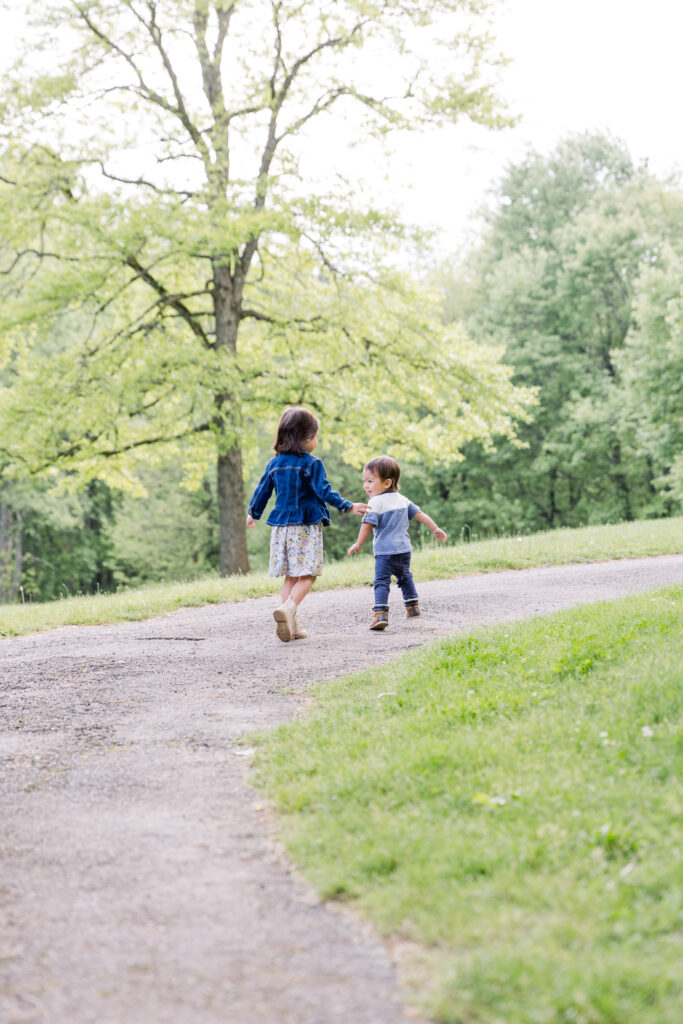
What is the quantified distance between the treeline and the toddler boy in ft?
75.1

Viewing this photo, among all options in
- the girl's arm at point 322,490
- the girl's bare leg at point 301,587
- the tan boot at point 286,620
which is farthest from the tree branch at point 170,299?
the tan boot at point 286,620

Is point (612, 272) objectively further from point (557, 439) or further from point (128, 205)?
point (128, 205)

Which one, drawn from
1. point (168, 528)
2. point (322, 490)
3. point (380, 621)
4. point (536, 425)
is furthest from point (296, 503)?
point (536, 425)

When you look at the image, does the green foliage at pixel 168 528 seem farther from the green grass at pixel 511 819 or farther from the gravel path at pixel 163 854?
the green grass at pixel 511 819

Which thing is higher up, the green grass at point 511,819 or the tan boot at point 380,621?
the tan boot at point 380,621

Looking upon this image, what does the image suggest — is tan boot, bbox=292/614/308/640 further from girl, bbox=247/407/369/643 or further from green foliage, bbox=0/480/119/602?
green foliage, bbox=0/480/119/602

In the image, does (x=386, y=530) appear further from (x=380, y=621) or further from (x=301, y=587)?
(x=301, y=587)

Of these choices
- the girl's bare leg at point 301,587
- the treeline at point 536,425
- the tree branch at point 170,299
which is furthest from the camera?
the treeline at point 536,425

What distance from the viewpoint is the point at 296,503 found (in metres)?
7.88

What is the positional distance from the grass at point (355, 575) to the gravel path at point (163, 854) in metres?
2.78

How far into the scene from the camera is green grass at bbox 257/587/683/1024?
2.56m

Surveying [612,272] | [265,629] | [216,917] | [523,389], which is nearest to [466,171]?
[523,389]

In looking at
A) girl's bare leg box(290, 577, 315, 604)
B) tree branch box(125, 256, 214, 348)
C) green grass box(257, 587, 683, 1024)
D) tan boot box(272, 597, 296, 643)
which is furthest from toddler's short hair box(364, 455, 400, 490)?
tree branch box(125, 256, 214, 348)

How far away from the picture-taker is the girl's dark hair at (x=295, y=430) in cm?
781
